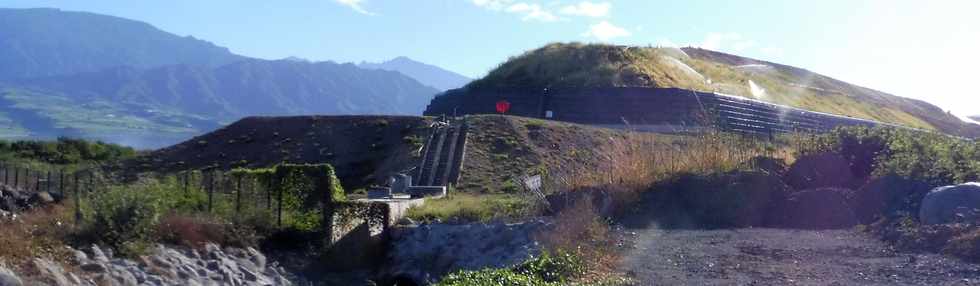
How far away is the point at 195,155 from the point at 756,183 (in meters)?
26.4

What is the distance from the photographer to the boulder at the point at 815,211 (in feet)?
52.0

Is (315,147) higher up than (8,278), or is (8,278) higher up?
(315,147)

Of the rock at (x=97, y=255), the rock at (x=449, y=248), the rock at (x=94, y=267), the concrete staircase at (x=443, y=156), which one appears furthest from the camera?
the concrete staircase at (x=443, y=156)

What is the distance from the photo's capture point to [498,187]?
28.6m

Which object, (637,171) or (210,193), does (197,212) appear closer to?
(210,193)

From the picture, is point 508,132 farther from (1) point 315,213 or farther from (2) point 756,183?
(2) point 756,183

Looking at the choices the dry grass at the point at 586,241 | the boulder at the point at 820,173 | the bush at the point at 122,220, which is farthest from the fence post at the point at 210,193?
the boulder at the point at 820,173

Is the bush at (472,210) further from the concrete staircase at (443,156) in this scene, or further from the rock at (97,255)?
the rock at (97,255)

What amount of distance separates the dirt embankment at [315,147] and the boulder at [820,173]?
15125 millimetres

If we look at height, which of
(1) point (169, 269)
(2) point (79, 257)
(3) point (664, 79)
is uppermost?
(3) point (664, 79)

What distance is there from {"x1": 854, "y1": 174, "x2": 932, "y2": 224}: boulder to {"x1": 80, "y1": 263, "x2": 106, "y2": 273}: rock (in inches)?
445

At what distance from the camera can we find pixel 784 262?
11273 mm

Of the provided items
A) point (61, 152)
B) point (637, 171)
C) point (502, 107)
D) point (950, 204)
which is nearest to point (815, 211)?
point (950, 204)

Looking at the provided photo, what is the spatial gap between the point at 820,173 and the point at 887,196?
272 centimetres
